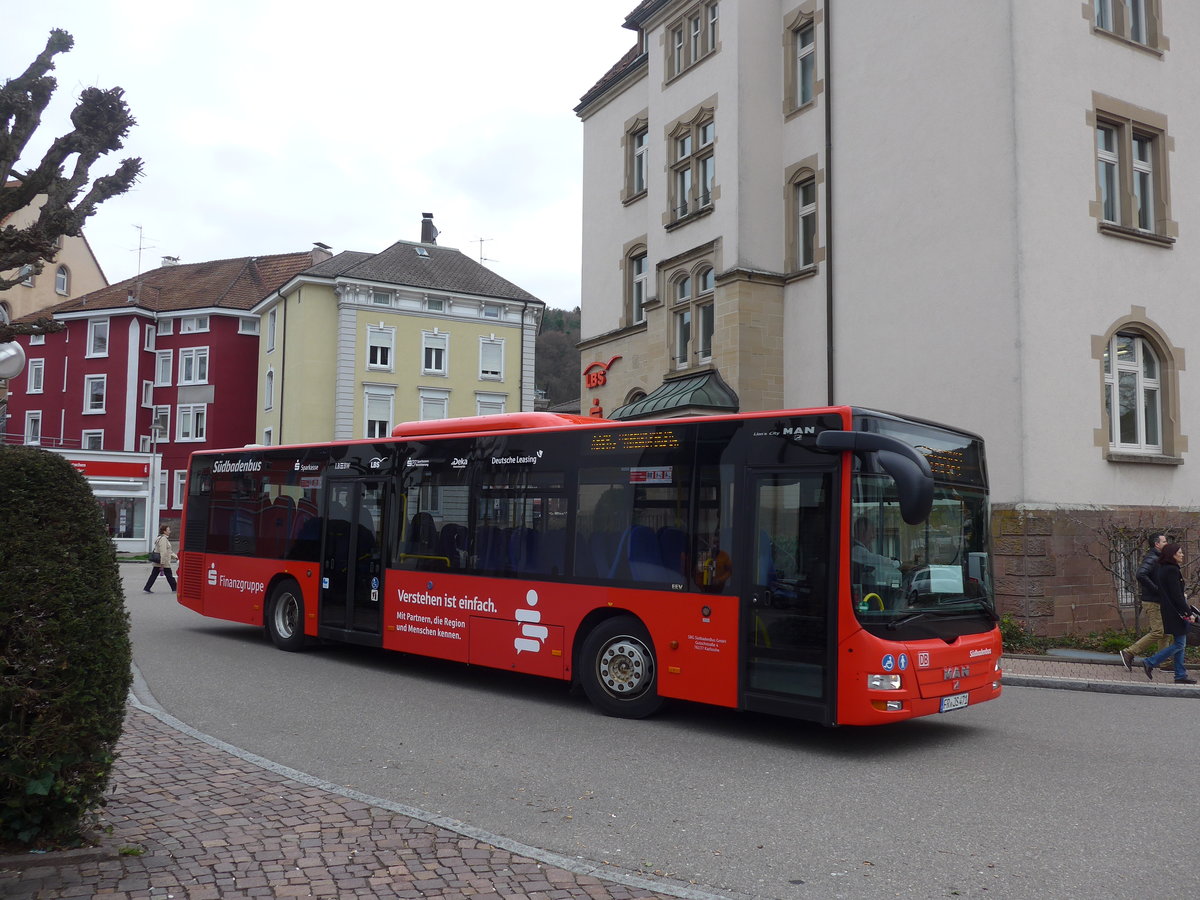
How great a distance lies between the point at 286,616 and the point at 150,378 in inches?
1789

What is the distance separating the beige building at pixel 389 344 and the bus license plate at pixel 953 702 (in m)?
41.0

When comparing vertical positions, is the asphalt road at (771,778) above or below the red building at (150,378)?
below

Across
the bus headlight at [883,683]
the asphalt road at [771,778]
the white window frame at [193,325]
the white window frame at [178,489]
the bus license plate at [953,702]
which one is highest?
the white window frame at [193,325]

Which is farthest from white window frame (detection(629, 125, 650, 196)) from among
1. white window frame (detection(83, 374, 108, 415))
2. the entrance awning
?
white window frame (detection(83, 374, 108, 415))

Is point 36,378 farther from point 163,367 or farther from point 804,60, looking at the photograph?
point 804,60

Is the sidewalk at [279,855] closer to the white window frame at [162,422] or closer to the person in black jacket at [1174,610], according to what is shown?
the person in black jacket at [1174,610]

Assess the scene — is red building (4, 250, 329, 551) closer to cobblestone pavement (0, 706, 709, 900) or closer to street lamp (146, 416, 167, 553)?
street lamp (146, 416, 167, 553)

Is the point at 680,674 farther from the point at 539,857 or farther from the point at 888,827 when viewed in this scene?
the point at 539,857

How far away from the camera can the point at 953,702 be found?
8539mm

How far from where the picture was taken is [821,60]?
66.6ft

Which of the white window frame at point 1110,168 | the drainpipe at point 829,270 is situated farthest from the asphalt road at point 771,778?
the white window frame at point 1110,168

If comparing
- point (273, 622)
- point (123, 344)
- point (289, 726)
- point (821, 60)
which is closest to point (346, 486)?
point (273, 622)

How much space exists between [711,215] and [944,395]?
6.88 metres

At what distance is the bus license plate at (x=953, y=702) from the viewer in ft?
27.8
